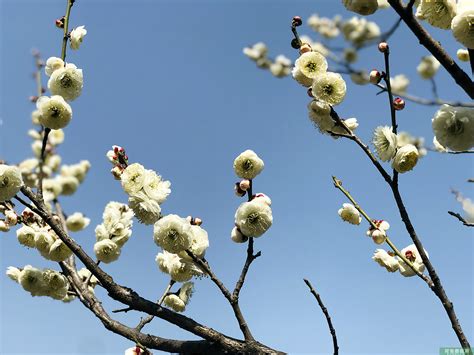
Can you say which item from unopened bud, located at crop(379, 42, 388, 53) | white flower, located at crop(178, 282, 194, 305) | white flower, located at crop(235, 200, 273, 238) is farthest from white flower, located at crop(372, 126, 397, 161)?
white flower, located at crop(178, 282, 194, 305)

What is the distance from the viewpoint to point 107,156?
2396 millimetres

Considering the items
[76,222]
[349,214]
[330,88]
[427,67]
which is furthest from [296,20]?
[427,67]

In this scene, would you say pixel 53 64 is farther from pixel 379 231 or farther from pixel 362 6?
pixel 379 231

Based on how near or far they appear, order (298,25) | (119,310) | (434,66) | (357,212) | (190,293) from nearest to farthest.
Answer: (119,310) < (298,25) < (357,212) < (190,293) < (434,66)

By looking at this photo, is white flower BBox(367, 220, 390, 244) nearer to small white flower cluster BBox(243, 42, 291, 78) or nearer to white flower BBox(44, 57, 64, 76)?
white flower BBox(44, 57, 64, 76)

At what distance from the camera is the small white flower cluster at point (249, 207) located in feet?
7.11

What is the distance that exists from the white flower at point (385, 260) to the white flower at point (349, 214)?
208 mm

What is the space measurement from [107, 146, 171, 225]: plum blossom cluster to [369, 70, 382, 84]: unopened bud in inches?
43.7

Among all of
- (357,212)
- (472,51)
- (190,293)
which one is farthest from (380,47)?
(190,293)

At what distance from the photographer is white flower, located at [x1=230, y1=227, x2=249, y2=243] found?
2215 mm

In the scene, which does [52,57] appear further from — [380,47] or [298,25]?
[380,47]

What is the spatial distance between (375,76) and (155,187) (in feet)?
3.85

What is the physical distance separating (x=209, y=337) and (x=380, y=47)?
144 centimetres

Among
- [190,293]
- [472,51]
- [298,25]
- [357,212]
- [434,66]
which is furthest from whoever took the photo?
[434,66]
